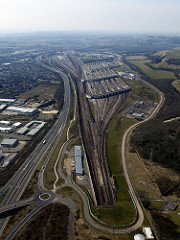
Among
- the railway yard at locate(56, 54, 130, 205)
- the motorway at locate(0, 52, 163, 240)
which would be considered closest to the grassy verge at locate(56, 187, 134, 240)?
the motorway at locate(0, 52, 163, 240)

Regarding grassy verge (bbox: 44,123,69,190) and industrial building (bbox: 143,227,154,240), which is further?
grassy verge (bbox: 44,123,69,190)

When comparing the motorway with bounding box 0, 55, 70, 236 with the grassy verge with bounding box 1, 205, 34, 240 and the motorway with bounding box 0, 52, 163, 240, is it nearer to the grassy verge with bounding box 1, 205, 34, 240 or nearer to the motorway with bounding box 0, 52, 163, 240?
the motorway with bounding box 0, 52, 163, 240

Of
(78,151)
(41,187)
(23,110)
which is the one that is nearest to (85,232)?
(41,187)

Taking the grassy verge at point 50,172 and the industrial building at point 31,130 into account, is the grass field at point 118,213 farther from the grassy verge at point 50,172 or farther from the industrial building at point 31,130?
the industrial building at point 31,130

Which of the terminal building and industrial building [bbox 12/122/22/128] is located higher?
industrial building [bbox 12/122/22/128]

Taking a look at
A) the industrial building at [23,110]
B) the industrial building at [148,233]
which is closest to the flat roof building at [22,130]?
the industrial building at [23,110]

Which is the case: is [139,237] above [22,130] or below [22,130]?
below

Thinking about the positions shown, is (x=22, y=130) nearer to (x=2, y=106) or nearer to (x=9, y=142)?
(x=9, y=142)

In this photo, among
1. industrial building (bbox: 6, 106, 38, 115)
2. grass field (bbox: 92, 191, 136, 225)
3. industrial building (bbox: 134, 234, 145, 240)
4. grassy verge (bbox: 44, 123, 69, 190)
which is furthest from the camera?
industrial building (bbox: 6, 106, 38, 115)

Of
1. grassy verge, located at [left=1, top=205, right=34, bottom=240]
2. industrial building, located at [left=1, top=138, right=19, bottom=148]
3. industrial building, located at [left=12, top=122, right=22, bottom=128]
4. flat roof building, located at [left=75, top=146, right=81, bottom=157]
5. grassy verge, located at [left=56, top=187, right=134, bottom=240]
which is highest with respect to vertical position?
industrial building, located at [left=12, top=122, right=22, bottom=128]

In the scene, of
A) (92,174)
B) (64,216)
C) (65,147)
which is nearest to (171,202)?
(92,174)

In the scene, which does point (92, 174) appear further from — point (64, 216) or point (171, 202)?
point (171, 202)
